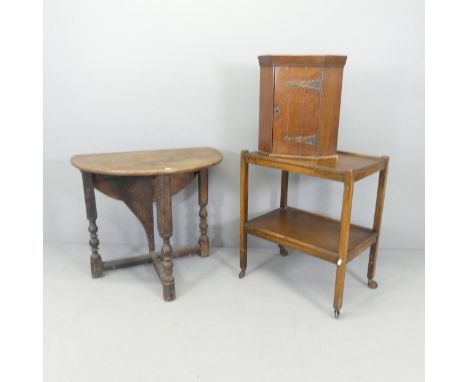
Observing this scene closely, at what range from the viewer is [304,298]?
7.18ft

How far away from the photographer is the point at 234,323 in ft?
6.45

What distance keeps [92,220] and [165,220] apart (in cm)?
52

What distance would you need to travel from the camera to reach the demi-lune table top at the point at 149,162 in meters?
1.97

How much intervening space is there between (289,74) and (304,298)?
1.24m

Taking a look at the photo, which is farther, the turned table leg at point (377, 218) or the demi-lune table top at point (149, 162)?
the turned table leg at point (377, 218)

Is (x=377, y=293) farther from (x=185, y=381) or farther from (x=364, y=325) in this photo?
(x=185, y=381)

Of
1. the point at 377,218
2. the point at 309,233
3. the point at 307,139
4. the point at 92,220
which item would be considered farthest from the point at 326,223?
the point at 92,220

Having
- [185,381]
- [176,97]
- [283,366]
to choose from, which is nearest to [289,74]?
[176,97]

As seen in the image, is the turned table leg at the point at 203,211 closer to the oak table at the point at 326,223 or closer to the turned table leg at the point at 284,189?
the oak table at the point at 326,223

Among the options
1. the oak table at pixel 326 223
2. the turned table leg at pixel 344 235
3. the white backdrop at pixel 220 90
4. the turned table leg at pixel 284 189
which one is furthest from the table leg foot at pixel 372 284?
the turned table leg at pixel 284 189

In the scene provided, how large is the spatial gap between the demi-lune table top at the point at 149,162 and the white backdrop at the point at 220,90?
0.32 meters

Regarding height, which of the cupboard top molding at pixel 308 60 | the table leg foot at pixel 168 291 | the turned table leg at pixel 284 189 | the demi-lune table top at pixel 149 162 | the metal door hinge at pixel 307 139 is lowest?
the table leg foot at pixel 168 291

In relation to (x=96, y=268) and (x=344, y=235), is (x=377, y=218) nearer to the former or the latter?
(x=344, y=235)

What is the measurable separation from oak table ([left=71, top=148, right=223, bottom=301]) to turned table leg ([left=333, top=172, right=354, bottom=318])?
0.76m
